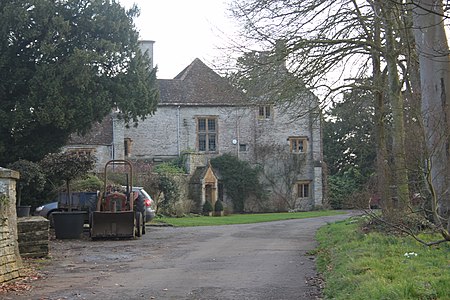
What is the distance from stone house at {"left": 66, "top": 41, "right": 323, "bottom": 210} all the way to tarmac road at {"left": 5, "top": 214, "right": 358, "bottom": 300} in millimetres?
22595

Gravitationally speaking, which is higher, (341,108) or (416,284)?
(341,108)


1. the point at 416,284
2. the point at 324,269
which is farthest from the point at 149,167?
the point at 416,284

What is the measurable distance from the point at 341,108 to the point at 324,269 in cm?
1119

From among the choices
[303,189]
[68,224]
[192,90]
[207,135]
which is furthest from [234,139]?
[68,224]

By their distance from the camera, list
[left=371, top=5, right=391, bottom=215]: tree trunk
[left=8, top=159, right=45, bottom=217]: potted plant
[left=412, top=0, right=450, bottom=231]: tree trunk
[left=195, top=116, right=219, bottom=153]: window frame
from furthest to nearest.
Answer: [left=195, top=116, right=219, bottom=153]: window frame → [left=8, top=159, right=45, bottom=217]: potted plant → [left=371, top=5, right=391, bottom=215]: tree trunk → [left=412, top=0, right=450, bottom=231]: tree trunk

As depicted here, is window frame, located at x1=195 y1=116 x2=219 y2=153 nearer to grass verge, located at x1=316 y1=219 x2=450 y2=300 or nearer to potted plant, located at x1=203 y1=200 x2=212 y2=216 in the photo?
potted plant, located at x1=203 y1=200 x2=212 y2=216

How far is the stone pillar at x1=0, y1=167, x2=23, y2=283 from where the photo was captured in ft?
34.2

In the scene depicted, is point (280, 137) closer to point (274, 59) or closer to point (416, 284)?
point (274, 59)

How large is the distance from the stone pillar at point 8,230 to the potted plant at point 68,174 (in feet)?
25.9

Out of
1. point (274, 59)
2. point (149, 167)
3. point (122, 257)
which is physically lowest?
point (122, 257)

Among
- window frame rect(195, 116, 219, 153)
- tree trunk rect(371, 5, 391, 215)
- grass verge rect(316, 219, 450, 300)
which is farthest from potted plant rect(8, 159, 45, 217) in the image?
window frame rect(195, 116, 219, 153)

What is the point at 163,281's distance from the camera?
35.0 ft

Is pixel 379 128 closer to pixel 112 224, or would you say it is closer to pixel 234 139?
pixel 112 224

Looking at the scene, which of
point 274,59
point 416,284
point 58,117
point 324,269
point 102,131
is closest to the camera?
point 416,284
